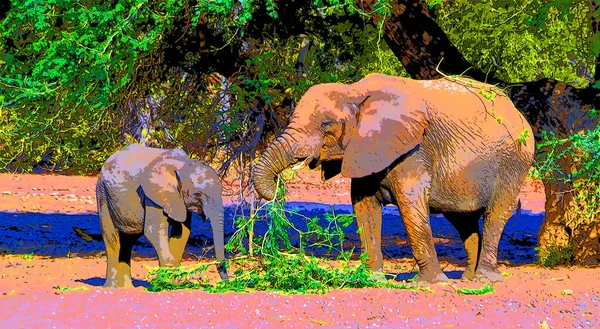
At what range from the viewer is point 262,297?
1127 cm

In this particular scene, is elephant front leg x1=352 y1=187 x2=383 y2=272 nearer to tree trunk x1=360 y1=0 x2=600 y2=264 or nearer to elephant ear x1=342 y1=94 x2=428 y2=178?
elephant ear x1=342 y1=94 x2=428 y2=178

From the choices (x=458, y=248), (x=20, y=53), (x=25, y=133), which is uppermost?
(x=20, y=53)

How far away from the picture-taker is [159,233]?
495 inches

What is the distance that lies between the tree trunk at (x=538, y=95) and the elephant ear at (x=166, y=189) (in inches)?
193

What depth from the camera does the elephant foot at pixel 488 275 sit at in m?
13.3

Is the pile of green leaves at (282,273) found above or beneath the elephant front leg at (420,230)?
beneath

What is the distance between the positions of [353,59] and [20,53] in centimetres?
524

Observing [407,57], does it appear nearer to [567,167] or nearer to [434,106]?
[567,167]

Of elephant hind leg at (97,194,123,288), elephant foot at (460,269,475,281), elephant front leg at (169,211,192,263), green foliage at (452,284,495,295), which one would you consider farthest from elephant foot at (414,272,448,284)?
elephant hind leg at (97,194,123,288)

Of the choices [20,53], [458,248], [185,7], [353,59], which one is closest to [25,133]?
[20,53]

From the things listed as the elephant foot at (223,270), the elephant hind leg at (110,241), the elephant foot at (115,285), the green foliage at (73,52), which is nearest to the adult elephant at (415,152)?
the elephant foot at (223,270)

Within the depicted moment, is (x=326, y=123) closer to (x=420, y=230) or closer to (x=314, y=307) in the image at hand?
(x=420, y=230)

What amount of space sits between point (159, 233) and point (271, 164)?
5.00 feet

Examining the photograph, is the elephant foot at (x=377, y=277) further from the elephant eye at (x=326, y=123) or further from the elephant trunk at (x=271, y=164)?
the elephant eye at (x=326, y=123)
